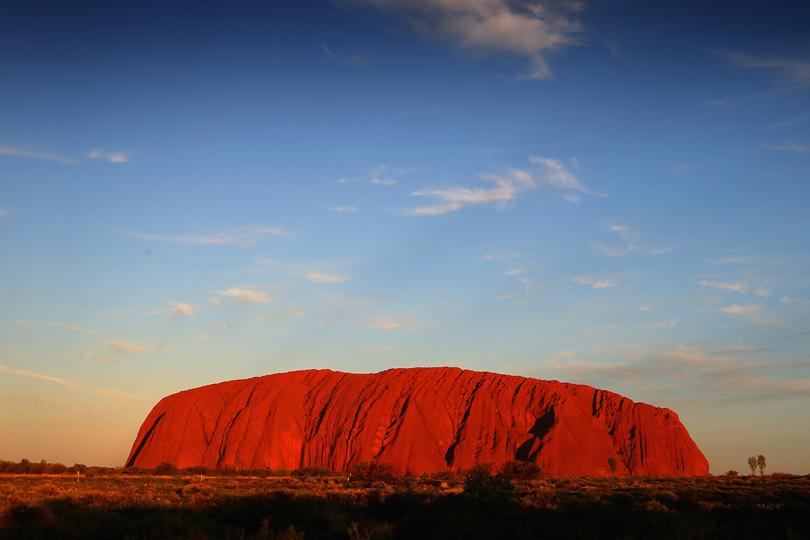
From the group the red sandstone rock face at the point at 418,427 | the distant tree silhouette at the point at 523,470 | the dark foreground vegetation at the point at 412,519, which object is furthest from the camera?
the red sandstone rock face at the point at 418,427

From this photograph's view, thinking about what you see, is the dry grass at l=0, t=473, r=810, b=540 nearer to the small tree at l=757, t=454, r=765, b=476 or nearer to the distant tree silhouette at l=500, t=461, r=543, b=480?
the distant tree silhouette at l=500, t=461, r=543, b=480

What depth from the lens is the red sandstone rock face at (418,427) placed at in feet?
257

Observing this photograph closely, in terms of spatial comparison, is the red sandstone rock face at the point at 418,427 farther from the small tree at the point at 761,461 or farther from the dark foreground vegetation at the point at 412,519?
the dark foreground vegetation at the point at 412,519

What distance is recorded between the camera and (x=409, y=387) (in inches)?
3647

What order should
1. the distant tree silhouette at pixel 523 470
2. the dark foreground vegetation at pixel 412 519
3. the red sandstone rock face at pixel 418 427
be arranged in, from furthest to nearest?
the red sandstone rock face at pixel 418 427 → the distant tree silhouette at pixel 523 470 → the dark foreground vegetation at pixel 412 519

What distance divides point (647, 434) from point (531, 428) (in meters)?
19.2

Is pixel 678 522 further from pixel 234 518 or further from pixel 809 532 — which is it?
pixel 234 518

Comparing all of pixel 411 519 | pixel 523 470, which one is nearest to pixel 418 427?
pixel 523 470

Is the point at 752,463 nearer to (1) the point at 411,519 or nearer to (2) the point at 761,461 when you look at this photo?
(2) the point at 761,461

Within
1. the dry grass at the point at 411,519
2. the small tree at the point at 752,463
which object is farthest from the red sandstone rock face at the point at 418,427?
the dry grass at the point at 411,519

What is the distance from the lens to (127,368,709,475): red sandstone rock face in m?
78.2

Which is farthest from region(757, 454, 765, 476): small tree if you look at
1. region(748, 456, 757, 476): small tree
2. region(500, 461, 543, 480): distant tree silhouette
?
region(500, 461, 543, 480): distant tree silhouette

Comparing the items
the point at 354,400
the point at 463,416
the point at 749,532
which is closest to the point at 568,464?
the point at 463,416

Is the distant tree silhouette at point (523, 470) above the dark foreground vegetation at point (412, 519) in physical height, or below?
below
